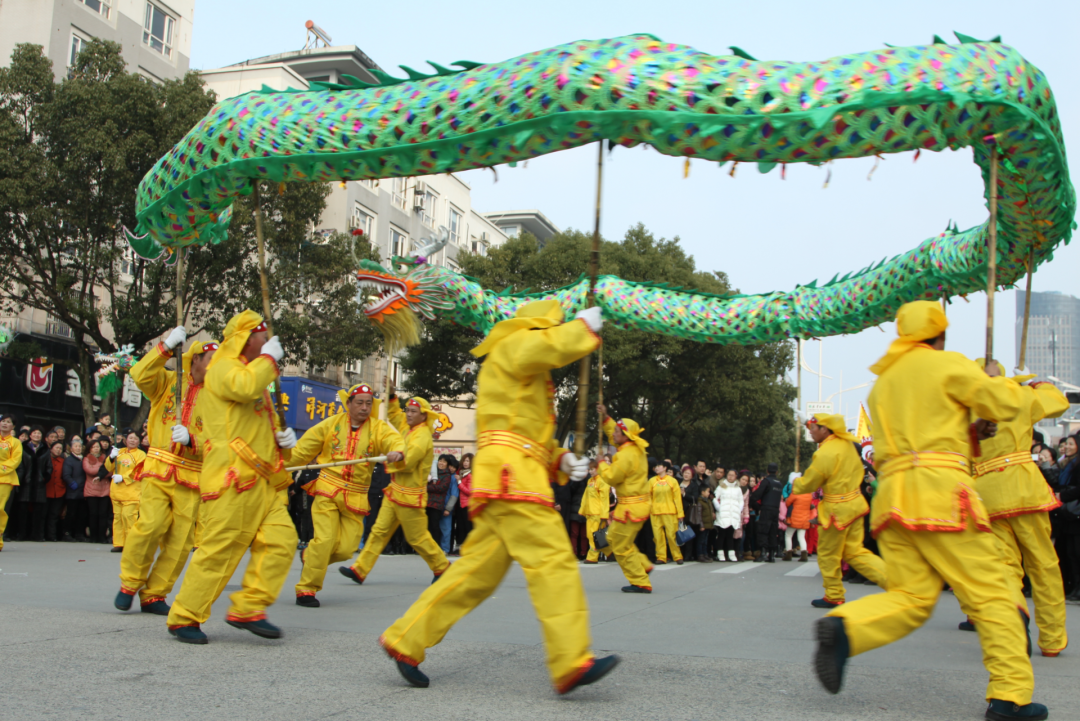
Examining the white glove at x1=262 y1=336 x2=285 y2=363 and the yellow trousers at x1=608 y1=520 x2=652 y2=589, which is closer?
Result: the white glove at x1=262 y1=336 x2=285 y2=363

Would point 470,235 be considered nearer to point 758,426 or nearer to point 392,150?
point 758,426

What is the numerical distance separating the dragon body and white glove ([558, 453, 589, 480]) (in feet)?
7.19

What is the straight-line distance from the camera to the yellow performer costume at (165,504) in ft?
20.5

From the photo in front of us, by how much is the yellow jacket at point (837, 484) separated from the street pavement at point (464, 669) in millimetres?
1048

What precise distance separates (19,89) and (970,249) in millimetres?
17384

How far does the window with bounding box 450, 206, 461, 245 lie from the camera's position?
4484cm

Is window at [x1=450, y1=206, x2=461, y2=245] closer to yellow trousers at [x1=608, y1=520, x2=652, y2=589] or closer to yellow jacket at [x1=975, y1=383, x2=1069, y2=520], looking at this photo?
yellow trousers at [x1=608, y1=520, x2=652, y2=589]

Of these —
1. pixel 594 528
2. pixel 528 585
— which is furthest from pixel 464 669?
pixel 594 528

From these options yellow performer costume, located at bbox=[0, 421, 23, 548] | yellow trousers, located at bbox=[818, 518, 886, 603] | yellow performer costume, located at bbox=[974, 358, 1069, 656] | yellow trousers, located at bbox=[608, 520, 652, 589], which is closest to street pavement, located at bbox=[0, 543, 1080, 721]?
yellow performer costume, located at bbox=[974, 358, 1069, 656]

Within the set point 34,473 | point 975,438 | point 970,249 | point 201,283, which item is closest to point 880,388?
point 975,438

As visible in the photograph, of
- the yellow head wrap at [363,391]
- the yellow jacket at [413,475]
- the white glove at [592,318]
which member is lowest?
the yellow jacket at [413,475]

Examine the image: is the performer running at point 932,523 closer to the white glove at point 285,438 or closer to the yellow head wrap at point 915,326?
the yellow head wrap at point 915,326

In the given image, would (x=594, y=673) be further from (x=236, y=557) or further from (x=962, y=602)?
(x=236, y=557)

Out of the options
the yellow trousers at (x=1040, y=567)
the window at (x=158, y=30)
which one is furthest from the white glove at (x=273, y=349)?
the window at (x=158, y=30)
